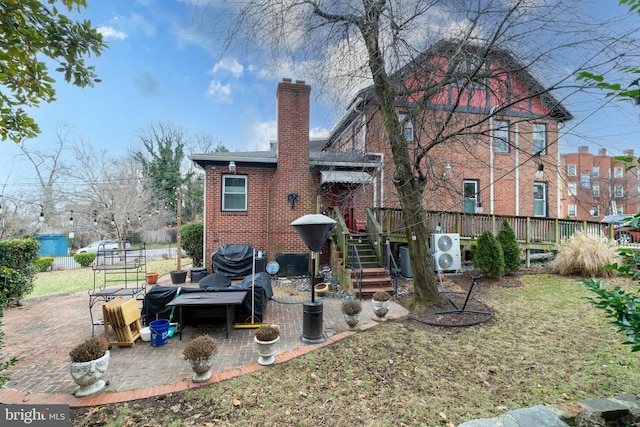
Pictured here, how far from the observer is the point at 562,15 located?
462cm

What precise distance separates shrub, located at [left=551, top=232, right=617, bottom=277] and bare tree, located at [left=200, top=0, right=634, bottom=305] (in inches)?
217

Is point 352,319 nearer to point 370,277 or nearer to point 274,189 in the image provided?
point 370,277

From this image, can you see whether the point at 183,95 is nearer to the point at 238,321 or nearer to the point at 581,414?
the point at 238,321

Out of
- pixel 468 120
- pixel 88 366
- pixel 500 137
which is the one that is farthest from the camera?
pixel 468 120

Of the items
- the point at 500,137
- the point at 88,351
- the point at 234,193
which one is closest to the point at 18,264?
the point at 234,193

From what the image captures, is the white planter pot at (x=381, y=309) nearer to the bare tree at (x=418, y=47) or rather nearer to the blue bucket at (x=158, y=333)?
the bare tree at (x=418, y=47)

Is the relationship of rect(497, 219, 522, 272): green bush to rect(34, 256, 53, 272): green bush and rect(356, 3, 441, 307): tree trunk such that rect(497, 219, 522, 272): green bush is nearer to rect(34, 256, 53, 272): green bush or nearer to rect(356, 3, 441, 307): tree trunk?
rect(356, 3, 441, 307): tree trunk

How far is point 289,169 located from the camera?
34.1ft

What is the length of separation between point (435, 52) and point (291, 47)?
2.81m

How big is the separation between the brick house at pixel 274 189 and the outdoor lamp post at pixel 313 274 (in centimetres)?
503

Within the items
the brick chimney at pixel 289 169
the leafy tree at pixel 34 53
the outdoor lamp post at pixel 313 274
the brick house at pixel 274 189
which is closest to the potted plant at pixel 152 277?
the brick house at pixel 274 189

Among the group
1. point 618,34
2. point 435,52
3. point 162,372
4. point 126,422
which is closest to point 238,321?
point 162,372

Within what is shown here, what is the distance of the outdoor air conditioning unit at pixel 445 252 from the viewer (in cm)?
858

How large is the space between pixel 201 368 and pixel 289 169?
7.73m
